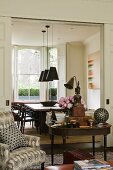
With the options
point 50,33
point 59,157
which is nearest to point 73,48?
point 50,33

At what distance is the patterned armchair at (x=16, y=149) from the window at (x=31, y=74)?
6932mm

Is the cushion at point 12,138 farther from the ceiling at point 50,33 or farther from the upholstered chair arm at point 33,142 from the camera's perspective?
the ceiling at point 50,33

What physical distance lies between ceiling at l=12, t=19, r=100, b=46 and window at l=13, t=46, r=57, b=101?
18.3 inches

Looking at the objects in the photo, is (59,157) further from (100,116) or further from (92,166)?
(92,166)

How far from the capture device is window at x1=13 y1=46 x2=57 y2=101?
11.0 metres

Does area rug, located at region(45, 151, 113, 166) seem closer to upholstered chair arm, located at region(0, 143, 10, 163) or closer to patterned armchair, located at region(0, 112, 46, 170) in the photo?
patterned armchair, located at region(0, 112, 46, 170)

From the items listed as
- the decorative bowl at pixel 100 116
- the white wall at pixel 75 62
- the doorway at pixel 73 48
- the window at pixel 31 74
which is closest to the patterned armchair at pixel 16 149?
the decorative bowl at pixel 100 116

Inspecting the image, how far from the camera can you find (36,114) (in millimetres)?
7719

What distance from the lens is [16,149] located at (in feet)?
12.3

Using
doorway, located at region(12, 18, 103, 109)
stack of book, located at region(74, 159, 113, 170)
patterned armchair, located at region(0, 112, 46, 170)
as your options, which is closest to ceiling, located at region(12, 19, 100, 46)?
doorway, located at region(12, 18, 103, 109)

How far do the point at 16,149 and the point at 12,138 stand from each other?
16 cm

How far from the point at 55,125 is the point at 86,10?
2646mm

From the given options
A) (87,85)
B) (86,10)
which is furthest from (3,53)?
(87,85)

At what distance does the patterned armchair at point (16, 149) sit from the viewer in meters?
3.33
